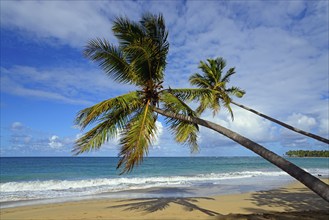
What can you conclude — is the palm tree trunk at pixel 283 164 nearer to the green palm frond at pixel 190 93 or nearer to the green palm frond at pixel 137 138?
the green palm frond at pixel 137 138

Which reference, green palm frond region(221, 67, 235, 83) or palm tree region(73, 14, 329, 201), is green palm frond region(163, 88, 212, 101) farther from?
green palm frond region(221, 67, 235, 83)

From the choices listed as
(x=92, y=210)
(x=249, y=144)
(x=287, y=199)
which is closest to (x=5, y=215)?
(x=92, y=210)

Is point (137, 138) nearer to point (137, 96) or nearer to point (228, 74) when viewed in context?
point (137, 96)

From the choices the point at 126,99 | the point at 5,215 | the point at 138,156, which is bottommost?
the point at 5,215

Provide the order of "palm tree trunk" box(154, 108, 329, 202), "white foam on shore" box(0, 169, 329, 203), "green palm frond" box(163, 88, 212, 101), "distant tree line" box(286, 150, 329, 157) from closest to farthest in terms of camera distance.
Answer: "palm tree trunk" box(154, 108, 329, 202)
"green palm frond" box(163, 88, 212, 101)
"white foam on shore" box(0, 169, 329, 203)
"distant tree line" box(286, 150, 329, 157)

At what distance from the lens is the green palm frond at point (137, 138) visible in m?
6.19

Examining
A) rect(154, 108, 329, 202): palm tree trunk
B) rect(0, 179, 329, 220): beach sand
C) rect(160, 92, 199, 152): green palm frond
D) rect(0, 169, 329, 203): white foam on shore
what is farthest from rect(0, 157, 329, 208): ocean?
rect(154, 108, 329, 202): palm tree trunk

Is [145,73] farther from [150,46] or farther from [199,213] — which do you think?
[199,213]

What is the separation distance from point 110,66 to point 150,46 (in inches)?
52.8

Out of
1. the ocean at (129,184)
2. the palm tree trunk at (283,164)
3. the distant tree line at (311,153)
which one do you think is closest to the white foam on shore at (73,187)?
the ocean at (129,184)

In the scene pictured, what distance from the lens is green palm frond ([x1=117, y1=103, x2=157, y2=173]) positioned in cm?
619

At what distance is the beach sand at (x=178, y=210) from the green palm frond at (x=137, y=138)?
13.9 ft

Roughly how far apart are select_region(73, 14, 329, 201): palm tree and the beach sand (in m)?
3.71

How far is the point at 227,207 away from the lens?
1185 centimetres
